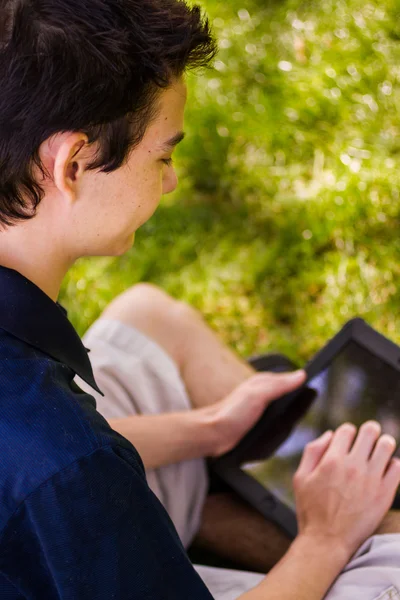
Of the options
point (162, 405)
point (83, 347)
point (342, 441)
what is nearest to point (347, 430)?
point (342, 441)

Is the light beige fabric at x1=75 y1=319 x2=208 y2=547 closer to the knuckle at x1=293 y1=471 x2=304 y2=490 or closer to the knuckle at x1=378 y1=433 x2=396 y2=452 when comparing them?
the knuckle at x1=293 y1=471 x2=304 y2=490

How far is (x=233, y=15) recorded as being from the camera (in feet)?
9.12

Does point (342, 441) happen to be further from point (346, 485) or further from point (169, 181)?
point (169, 181)

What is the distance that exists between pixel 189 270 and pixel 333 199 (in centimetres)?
50

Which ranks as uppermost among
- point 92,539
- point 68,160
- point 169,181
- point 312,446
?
point 68,160

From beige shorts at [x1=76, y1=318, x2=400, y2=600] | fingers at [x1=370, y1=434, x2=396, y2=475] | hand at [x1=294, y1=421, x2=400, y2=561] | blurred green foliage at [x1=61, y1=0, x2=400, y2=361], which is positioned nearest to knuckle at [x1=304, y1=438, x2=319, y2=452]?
hand at [x1=294, y1=421, x2=400, y2=561]

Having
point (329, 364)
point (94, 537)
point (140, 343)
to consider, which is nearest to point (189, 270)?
point (140, 343)

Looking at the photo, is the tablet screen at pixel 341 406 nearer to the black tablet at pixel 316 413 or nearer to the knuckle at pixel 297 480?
the black tablet at pixel 316 413

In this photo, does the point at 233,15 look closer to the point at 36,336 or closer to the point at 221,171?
the point at 221,171

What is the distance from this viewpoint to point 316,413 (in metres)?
1.67

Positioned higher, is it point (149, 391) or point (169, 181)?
point (169, 181)

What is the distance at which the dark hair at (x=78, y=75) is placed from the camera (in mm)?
991

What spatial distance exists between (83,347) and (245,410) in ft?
2.02

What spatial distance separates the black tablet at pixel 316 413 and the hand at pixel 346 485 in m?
0.08
